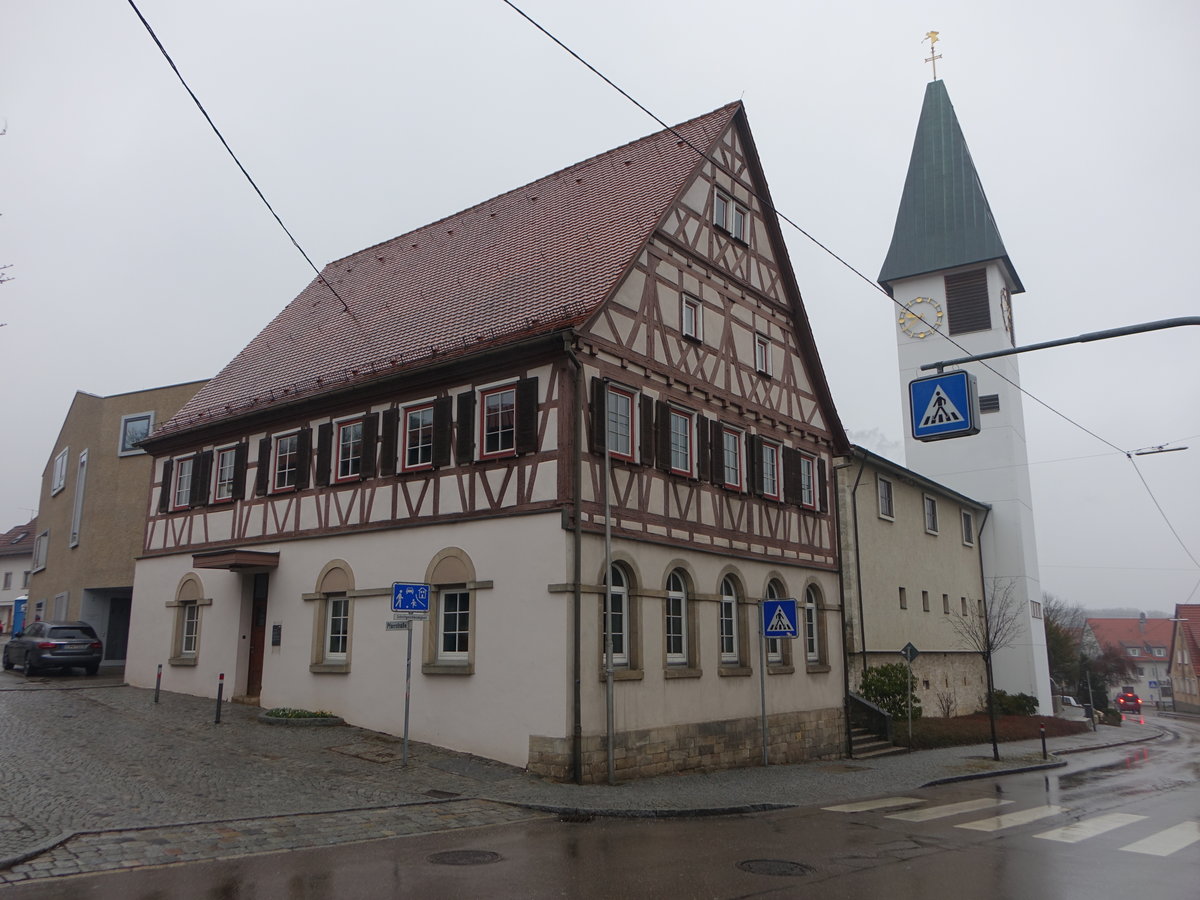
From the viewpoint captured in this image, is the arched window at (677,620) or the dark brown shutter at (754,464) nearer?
the arched window at (677,620)

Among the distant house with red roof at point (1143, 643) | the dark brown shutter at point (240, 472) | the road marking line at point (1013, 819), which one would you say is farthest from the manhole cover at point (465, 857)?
the distant house with red roof at point (1143, 643)

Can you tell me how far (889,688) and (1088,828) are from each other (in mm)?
14986

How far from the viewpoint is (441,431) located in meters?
17.7

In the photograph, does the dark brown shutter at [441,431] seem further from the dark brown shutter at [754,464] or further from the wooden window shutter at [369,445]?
the dark brown shutter at [754,464]

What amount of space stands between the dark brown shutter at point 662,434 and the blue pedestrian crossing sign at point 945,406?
16.7 feet

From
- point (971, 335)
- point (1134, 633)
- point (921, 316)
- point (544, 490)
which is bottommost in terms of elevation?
point (1134, 633)

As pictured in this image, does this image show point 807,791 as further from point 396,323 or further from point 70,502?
point 70,502

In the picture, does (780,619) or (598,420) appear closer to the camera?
(598,420)

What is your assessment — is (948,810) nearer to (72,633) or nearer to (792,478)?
(792,478)

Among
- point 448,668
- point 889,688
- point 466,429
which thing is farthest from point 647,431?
point 889,688

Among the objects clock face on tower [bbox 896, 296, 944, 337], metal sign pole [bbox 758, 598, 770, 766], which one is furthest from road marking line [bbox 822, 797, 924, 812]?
clock face on tower [bbox 896, 296, 944, 337]

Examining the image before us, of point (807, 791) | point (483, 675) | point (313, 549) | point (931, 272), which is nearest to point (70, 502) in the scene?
point (313, 549)

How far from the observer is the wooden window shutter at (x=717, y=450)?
19578 mm

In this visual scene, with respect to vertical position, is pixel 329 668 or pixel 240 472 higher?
pixel 240 472
